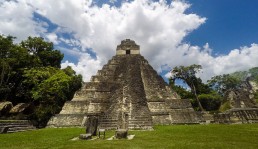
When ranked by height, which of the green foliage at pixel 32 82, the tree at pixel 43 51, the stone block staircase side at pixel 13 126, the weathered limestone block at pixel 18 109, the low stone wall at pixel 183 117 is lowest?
the stone block staircase side at pixel 13 126

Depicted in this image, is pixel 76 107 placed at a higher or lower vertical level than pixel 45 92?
lower

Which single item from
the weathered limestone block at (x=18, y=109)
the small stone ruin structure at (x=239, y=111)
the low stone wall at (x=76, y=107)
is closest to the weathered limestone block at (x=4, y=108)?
the weathered limestone block at (x=18, y=109)

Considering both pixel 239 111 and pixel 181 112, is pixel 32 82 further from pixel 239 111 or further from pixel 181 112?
pixel 239 111

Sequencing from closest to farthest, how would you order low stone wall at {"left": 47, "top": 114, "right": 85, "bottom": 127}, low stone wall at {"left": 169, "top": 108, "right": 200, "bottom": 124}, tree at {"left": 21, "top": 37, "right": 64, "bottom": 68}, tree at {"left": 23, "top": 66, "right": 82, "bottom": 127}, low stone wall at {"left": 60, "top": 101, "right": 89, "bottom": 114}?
low stone wall at {"left": 47, "top": 114, "right": 85, "bottom": 127} → low stone wall at {"left": 169, "top": 108, "right": 200, "bottom": 124} → low stone wall at {"left": 60, "top": 101, "right": 89, "bottom": 114} → tree at {"left": 23, "top": 66, "right": 82, "bottom": 127} → tree at {"left": 21, "top": 37, "right": 64, "bottom": 68}

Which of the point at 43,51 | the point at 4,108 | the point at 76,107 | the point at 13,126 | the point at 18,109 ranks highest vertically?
the point at 43,51

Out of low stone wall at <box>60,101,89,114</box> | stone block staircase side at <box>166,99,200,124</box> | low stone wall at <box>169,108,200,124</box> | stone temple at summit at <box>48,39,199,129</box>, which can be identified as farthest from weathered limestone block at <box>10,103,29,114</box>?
low stone wall at <box>169,108,200,124</box>

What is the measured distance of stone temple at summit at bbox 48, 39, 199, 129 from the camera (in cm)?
1628

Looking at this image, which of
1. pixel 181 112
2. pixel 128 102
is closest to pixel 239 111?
pixel 181 112

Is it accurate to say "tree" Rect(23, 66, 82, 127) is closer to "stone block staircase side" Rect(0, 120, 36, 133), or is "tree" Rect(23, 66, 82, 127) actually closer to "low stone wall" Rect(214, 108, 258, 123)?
"stone block staircase side" Rect(0, 120, 36, 133)

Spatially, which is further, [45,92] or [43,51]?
[43,51]

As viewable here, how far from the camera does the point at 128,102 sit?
1739cm

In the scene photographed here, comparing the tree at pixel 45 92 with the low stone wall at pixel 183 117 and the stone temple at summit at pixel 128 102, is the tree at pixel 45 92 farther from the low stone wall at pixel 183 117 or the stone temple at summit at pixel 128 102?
the low stone wall at pixel 183 117

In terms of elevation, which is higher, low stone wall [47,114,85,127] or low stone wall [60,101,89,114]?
low stone wall [60,101,89,114]

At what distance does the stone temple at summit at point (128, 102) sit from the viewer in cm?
1628
